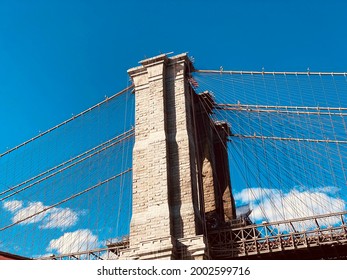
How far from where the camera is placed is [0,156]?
38219 mm

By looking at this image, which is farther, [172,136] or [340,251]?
[172,136]

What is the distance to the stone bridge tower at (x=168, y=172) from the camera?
1002 inches

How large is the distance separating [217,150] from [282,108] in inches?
326

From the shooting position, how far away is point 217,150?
1502 inches

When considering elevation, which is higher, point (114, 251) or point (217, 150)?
point (217, 150)

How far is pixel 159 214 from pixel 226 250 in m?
4.40

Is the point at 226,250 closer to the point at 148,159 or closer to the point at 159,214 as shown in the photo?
the point at 159,214

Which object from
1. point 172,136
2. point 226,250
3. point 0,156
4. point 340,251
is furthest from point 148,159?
point 0,156

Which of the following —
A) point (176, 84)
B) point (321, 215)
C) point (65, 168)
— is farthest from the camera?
point (65, 168)

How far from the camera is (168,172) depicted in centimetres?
2758

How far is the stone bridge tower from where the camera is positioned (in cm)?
2545

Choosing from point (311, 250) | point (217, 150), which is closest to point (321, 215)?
point (311, 250)
